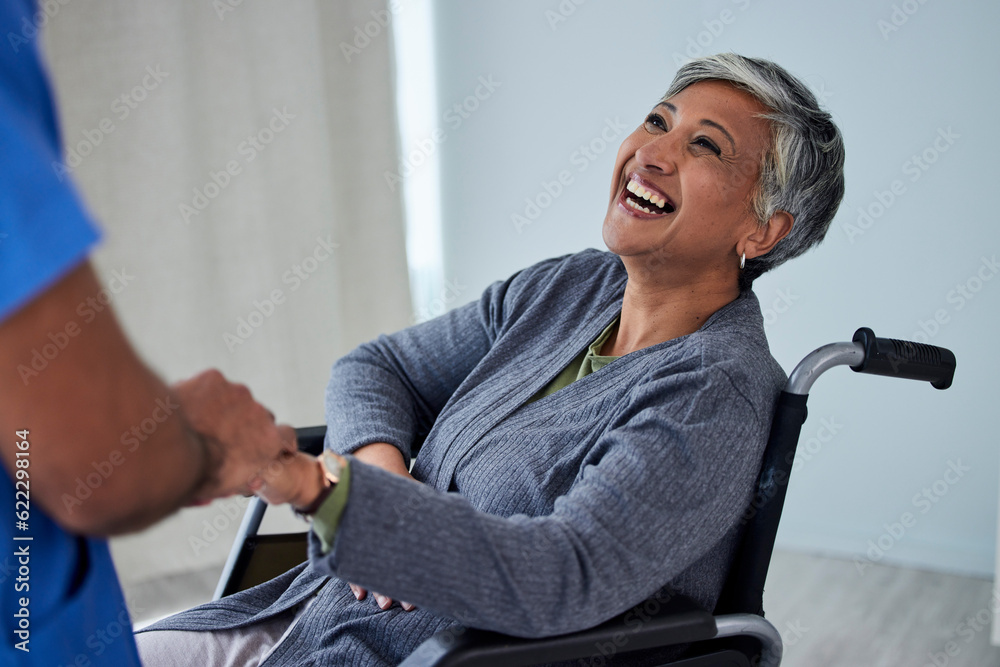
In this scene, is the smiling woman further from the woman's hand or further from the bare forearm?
the bare forearm

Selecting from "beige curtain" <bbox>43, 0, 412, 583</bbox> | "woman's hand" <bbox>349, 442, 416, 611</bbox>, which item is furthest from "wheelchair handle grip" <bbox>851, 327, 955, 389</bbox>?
"beige curtain" <bbox>43, 0, 412, 583</bbox>

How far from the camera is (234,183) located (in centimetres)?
259

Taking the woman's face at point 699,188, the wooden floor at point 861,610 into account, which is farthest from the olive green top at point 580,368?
the wooden floor at point 861,610

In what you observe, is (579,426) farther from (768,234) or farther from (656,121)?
(656,121)

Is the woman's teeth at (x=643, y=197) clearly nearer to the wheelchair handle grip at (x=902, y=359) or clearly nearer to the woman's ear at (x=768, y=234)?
the woman's ear at (x=768, y=234)

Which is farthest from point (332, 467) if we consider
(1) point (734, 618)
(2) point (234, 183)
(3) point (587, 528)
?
(2) point (234, 183)

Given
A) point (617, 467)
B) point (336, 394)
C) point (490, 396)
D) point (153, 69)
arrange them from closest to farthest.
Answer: point (617, 467)
point (490, 396)
point (336, 394)
point (153, 69)

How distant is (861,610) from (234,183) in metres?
2.26

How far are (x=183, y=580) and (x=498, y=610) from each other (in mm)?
2065

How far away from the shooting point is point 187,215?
8.14 feet

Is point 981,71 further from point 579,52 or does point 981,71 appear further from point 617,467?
point 617,467

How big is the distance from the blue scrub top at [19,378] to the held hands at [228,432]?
4.3 inches

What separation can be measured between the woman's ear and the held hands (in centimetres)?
86

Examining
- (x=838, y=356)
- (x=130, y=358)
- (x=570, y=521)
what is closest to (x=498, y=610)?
(x=570, y=521)
